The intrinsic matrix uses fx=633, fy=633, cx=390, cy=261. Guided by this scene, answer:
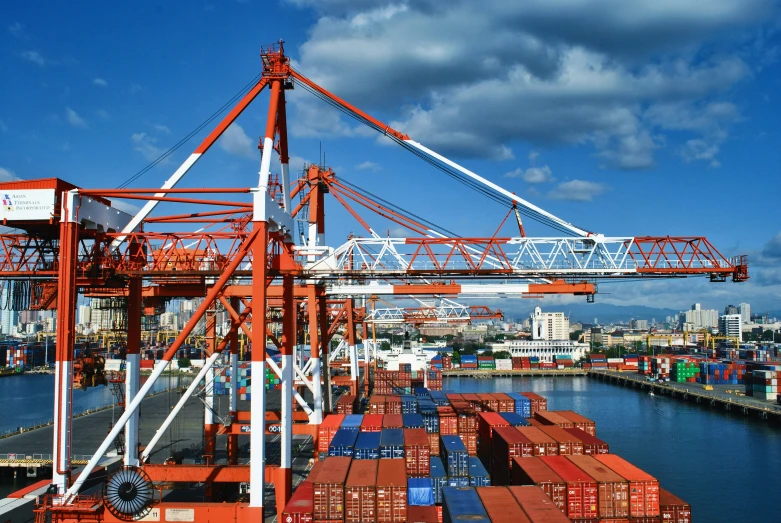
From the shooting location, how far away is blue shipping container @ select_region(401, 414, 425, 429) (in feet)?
104

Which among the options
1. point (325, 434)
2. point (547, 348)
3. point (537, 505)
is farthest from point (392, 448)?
point (547, 348)

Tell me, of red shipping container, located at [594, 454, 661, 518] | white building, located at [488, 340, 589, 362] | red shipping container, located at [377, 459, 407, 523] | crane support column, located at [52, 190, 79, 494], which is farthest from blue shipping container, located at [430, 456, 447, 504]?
white building, located at [488, 340, 589, 362]

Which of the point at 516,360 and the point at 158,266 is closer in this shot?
the point at 158,266

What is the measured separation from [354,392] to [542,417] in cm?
2227

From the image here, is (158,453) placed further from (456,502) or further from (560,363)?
(560,363)

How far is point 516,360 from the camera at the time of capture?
128m

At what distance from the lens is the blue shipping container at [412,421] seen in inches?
1254

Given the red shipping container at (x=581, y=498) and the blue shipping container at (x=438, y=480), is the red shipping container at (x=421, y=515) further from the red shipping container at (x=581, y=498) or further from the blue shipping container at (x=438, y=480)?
the red shipping container at (x=581, y=498)

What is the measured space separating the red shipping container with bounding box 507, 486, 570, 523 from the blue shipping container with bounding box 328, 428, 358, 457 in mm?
8076

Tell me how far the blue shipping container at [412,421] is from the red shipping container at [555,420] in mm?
6685

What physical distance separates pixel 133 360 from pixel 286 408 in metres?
4.95

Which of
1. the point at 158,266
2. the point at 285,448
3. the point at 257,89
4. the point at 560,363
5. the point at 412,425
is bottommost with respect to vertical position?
the point at 560,363

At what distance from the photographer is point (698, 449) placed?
4503 cm

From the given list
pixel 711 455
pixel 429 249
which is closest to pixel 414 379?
pixel 711 455
